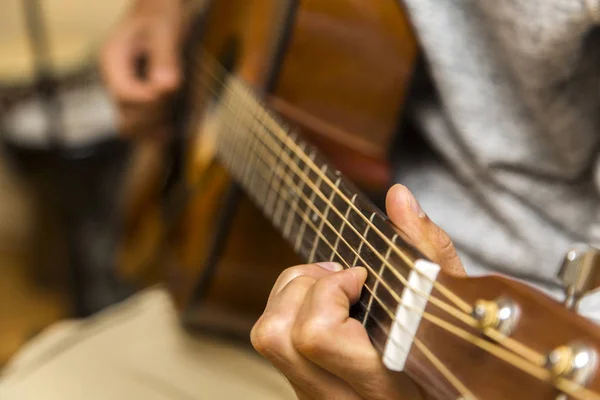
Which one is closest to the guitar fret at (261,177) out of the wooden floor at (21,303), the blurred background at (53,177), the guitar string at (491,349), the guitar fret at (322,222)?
the guitar fret at (322,222)

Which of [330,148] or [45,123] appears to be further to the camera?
[45,123]

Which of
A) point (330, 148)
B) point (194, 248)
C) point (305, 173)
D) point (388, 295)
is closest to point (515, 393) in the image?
point (388, 295)

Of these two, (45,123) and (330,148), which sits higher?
(330,148)

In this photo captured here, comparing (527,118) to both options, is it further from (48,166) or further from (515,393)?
(48,166)

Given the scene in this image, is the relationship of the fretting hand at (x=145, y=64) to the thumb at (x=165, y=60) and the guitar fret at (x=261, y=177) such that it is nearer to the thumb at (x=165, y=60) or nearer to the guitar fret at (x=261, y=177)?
the thumb at (x=165, y=60)

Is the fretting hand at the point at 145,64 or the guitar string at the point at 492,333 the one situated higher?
the guitar string at the point at 492,333

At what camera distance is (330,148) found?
0.62 meters

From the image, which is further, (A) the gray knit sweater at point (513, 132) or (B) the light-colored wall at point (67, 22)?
(B) the light-colored wall at point (67, 22)

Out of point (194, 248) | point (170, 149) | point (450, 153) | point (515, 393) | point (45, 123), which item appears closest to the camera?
point (515, 393)

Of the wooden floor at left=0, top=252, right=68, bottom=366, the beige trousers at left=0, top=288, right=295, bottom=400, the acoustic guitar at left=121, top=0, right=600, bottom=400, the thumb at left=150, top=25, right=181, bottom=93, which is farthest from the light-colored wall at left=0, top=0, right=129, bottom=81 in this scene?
the beige trousers at left=0, top=288, right=295, bottom=400

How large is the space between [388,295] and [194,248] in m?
0.42

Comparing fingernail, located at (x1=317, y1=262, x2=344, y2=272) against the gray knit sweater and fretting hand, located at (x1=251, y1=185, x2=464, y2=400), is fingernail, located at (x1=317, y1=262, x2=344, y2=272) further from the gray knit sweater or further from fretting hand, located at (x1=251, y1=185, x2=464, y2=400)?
the gray knit sweater

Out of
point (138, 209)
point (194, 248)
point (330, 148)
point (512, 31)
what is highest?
point (512, 31)

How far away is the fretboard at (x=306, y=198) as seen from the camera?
0.36 m
